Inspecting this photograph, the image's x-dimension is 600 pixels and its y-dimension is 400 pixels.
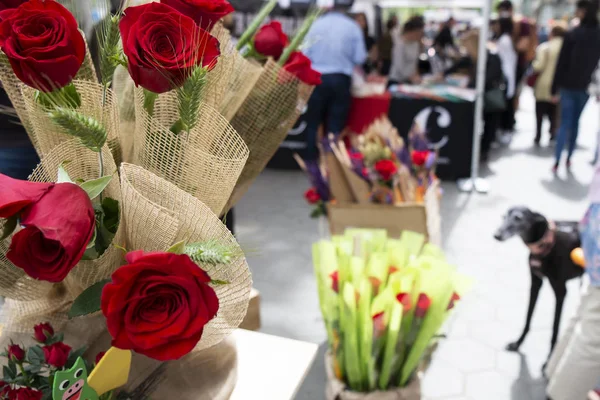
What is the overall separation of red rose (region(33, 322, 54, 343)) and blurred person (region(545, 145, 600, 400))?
1771mm

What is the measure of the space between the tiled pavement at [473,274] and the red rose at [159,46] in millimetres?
248

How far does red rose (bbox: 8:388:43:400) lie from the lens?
656 millimetres

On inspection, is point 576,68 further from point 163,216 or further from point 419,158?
point 163,216

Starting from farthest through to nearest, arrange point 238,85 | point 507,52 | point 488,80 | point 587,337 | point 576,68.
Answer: point 507,52 → point 488,80 → point 576,68 → point 587,337 → point 238,85

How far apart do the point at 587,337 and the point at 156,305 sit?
1938mm

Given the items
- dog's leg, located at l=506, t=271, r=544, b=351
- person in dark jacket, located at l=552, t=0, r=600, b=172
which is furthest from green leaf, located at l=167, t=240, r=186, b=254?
person in dark jacket, located at l=552, t=0, r=600, b=172

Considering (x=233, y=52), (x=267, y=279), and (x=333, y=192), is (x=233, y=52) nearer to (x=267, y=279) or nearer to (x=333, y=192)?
(x=333, y=192)

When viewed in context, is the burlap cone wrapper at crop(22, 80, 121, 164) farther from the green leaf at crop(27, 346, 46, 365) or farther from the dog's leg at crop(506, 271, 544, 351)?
the dog's leg at crop(506, 271, 544, 351)

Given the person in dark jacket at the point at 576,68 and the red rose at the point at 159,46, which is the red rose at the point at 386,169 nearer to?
the red rose at the point at 159,46

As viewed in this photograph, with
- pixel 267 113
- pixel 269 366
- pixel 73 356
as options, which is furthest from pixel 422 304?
pixel 73 356

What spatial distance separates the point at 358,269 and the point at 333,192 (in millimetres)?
1036

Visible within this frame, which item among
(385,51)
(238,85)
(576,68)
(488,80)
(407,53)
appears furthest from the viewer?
(385,51)

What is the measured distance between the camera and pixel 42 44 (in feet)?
1.91

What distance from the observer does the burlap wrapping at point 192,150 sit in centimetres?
67
